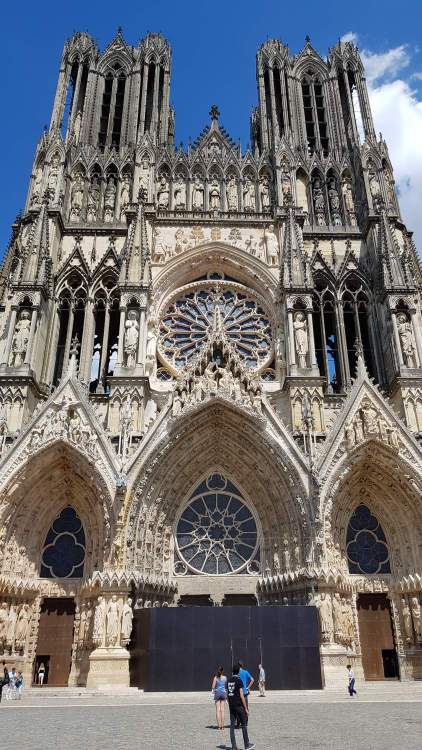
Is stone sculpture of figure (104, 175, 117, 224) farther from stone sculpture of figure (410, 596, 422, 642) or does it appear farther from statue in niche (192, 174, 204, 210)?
stone sculpture of figure (410, 596, 422, 642)

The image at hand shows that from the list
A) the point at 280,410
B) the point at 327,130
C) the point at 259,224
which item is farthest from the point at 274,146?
the point at 280,410

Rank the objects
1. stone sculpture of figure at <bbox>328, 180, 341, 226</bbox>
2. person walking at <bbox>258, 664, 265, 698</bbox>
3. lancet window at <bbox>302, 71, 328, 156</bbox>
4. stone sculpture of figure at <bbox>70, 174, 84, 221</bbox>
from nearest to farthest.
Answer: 1. person walking at <bbox>258, 664, 265, 698</bbox>
2. stone sculpture of figure at <bbox>70, 174, 84, 221</bbox>
3. stone sculpture of figure at <bbox>328, 180, 341, 226</bbox>
4. lancet window at <bbox>302, 71, 328, 156</bbox>

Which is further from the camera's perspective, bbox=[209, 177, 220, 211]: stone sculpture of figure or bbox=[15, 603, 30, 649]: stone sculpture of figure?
bbox=[209, 177, 220, 211]: stone sculpture of figure

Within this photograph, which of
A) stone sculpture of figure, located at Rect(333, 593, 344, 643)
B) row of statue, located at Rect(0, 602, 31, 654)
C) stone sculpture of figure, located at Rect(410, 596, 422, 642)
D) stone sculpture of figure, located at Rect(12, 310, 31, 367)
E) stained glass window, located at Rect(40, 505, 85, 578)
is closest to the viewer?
stone sculpture of figure, located at Rect(333, 593, 344, 643)

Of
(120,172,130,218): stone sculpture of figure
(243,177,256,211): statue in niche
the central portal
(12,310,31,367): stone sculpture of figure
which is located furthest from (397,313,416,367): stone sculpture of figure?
(12,310,31,367): stone sculpture of figure

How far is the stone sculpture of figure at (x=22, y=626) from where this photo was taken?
50.4 ft

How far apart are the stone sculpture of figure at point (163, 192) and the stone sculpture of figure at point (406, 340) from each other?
10214mm

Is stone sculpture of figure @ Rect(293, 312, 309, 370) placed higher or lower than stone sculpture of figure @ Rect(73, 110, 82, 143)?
lower

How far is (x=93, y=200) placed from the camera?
23359 millimetres

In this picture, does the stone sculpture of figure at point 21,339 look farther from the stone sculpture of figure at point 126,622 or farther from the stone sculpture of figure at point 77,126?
the stone sculpture of figure at point 77,126

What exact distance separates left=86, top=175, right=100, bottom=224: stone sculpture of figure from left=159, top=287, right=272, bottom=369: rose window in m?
4.99

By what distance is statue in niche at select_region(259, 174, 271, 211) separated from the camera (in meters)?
23.2

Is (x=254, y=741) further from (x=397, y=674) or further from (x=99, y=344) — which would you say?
(x=99, y=344)

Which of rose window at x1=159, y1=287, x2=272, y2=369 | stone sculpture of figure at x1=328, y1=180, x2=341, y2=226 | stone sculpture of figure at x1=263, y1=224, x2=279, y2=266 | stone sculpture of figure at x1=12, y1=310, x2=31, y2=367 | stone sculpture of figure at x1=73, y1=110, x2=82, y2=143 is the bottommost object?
stone sculpture of figure at x1=12, y1=310, x2=31, y2=367
